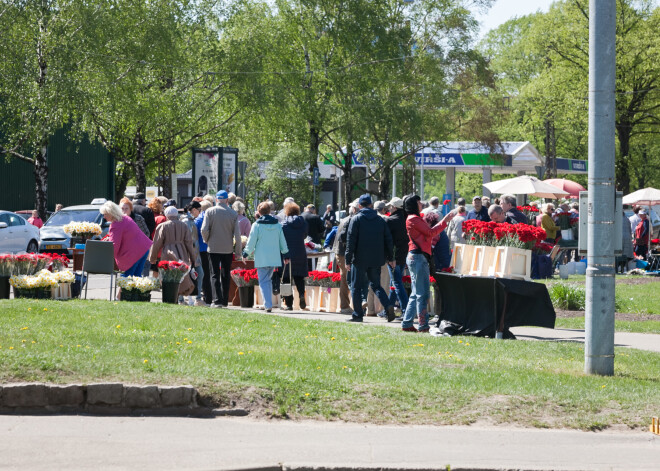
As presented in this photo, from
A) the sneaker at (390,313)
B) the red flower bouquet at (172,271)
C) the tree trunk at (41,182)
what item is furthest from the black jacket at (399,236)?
the tree trunk at (41,182)

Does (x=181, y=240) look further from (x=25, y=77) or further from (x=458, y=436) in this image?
(x=25, y=77)

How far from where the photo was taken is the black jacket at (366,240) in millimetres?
14953

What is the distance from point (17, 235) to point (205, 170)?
5974 mm

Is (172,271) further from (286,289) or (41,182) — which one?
(41,182)

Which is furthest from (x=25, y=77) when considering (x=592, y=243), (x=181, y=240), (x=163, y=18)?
(x=592, y=243)

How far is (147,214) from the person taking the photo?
19.1 meters

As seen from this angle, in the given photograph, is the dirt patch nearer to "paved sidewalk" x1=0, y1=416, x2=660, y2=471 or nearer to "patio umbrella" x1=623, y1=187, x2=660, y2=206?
"paved sidewalk" x1=0, y1=416, x2=660, y2=471

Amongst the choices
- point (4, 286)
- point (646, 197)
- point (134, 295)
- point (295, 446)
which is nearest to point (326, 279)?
point (134, 295)

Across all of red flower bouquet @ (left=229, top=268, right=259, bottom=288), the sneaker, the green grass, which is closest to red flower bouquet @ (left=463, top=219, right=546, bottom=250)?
the sneaker

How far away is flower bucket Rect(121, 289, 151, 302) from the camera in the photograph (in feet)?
50.8

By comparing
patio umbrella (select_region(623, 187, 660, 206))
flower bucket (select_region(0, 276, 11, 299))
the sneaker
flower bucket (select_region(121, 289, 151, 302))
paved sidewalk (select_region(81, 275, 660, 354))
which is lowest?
paved sidewalk (select_region(81, 275, 660, 354))

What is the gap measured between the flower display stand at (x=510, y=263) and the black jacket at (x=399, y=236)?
2.26 m

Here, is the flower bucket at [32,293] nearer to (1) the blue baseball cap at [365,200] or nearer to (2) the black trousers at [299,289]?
(2) the black trousers at [299,289]

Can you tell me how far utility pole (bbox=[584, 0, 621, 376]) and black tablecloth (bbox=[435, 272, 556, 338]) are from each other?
328cm
